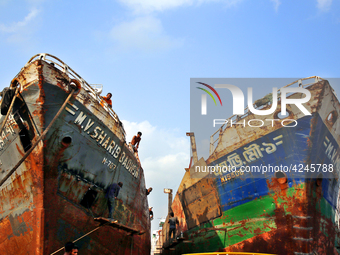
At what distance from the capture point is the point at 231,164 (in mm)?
10516

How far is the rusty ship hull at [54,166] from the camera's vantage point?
23.0 feet

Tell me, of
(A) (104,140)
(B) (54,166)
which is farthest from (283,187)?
(B) (54,166)

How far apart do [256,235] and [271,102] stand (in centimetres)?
448

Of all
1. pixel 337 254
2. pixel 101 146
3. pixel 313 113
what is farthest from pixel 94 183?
Result: pixel 337 254

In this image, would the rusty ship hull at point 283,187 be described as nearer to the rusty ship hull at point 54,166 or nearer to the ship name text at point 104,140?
the ship name text at point 104,140

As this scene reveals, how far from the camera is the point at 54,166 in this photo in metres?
7.19

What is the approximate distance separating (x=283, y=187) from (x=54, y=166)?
6905 millimetres

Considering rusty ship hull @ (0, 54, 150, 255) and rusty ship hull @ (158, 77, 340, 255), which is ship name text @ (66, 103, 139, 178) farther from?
rusty ship hull @ (158, 77, 340, 255)

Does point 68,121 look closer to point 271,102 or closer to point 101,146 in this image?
point 101,146

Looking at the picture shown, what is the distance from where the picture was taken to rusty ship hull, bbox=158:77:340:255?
890 centimetres

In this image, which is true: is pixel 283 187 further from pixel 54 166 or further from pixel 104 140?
pixel 54 166

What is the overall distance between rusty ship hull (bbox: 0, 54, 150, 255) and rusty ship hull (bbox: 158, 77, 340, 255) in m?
4.15

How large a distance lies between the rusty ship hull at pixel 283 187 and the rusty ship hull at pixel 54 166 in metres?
4.15

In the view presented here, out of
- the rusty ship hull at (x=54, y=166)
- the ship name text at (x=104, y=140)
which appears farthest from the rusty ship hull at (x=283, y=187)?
the rusty ship hull at (x=54, y=166)
